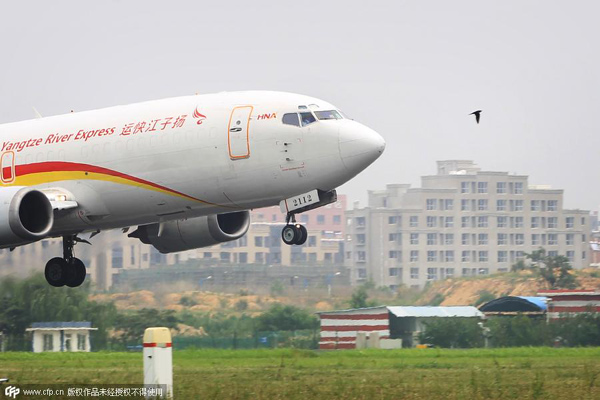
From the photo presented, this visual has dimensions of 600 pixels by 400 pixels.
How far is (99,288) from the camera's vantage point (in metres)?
46.8

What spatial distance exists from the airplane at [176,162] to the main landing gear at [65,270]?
91.5 inches

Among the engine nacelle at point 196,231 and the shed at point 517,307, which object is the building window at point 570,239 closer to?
the shed at point 517,307

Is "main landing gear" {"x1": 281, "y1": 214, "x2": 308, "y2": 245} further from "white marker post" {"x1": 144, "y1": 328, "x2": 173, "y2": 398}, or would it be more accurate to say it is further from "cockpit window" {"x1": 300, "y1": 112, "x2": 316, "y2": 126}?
"white marker post" {"x1": 144, "y1": 328, "x2": 173, "y2": 398}

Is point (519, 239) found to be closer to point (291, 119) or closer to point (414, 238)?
point (414, 238)

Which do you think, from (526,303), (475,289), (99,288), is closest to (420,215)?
(475,289)

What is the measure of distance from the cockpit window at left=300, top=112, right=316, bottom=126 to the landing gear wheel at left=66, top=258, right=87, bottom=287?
10.4m

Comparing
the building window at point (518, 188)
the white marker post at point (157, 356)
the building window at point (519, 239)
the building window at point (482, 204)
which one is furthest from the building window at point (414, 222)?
the white marker post at point (157, 356)

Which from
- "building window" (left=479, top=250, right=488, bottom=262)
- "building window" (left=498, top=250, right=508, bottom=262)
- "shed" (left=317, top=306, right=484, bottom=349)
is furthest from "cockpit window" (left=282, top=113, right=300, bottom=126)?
"building window" (left=479, top=250, right=488, bottom=262)

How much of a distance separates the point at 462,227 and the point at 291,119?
94.9 metres

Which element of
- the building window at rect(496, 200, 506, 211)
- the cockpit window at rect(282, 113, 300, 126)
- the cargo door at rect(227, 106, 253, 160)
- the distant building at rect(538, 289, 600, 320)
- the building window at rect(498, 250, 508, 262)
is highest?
the building window at rect(496, 200, 506, 211)

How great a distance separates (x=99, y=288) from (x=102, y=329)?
1.99 metres

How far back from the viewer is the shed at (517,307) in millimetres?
50753

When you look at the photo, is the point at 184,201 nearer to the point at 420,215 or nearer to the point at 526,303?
the point at 526,303

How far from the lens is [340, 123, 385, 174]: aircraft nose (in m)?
32.5
